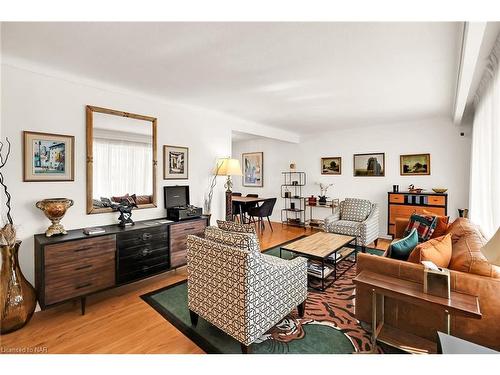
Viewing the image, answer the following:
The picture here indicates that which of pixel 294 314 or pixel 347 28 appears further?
pixel 294 314

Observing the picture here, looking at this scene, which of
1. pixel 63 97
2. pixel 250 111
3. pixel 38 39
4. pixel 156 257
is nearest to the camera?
pixel 38 39

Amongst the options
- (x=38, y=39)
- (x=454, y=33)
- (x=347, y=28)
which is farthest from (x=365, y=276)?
(x=38, y=39)

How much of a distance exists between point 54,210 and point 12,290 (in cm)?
74

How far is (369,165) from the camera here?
5559 mm

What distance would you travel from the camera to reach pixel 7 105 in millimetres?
2307

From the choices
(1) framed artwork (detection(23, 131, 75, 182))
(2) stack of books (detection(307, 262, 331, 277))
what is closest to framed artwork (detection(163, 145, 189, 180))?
(1) framed artwork (detection(23, 131, 75, 182))

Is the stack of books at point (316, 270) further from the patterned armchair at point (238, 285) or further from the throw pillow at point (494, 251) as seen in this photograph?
the throw pillow at point (494, 251)

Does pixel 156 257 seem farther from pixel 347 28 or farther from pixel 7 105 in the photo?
pixel 347 28

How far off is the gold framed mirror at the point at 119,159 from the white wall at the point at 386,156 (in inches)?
169

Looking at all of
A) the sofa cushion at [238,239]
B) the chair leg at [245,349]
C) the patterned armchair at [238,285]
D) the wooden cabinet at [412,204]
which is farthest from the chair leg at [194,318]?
the wooden cabinet at [412,204]

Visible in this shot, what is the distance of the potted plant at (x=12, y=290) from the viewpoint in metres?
2.08

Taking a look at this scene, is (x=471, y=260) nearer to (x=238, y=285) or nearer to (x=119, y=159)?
(x=238, y=285)

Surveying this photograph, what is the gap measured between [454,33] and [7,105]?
12.8ft
